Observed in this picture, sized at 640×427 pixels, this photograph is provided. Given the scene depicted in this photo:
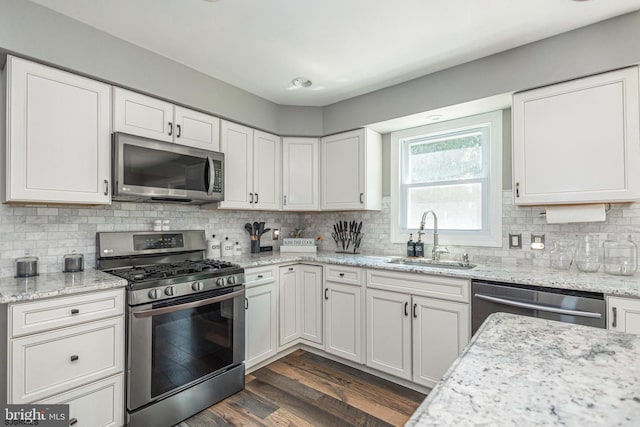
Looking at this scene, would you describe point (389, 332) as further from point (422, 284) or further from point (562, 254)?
point (562, 254)

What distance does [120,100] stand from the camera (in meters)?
2.16

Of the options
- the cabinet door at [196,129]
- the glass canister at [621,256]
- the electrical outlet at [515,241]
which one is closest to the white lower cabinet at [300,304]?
the cabinet door at [196,129]

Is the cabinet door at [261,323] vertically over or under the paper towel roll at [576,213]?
under

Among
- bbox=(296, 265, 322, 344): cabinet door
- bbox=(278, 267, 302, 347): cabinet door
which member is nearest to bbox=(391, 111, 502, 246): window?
bbox=(296, 265, 322, 344): cabinet door

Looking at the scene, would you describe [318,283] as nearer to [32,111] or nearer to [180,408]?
[180,408]

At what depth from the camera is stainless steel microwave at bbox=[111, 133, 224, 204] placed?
82.4 inches

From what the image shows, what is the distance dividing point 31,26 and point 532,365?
2.77 m

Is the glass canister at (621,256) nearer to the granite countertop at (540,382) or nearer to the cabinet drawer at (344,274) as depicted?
the granite countertop at (540,382)

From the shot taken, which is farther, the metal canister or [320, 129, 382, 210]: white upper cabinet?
[320, 129, 382, 210]: white upper cabinet

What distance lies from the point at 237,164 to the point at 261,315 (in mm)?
1394

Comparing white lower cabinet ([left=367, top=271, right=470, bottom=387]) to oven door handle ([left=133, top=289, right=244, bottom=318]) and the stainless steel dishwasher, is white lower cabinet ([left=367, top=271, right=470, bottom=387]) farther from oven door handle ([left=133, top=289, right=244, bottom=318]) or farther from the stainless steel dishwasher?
oven door handle ([left=133, top=289, right=244, bottom=318])

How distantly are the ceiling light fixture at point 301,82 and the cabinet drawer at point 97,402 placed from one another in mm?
2516

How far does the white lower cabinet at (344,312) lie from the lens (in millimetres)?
2684

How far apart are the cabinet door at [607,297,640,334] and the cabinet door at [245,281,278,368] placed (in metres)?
2.28
